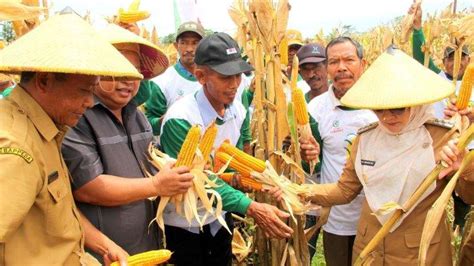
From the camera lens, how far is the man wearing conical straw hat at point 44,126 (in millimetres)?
1451

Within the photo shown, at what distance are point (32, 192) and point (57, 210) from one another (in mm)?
215

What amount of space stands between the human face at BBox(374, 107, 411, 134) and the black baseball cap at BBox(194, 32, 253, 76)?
88cm

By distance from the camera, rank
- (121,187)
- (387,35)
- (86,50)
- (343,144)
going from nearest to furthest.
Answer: (86,50) < (121,187) < (343,144) < (387,35)

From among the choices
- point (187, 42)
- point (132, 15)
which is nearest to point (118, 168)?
point (132, 15)

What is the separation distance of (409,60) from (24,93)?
1852 millimetres

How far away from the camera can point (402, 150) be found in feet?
7.50

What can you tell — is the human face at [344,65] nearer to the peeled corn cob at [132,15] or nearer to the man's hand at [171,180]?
the man's hand at [171,180]

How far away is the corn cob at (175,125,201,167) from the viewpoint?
210cm

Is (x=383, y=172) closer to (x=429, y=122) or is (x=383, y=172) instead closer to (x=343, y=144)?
(x=429, y=122)

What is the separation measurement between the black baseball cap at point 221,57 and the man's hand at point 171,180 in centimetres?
77

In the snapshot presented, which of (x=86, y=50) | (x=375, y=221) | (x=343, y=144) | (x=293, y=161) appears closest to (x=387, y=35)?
(x=343, y=144)

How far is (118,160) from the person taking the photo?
86.6 inches

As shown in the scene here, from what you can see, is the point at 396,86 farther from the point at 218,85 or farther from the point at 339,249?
the point at 339,249

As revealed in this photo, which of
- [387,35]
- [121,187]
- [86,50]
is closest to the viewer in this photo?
[86,50]
